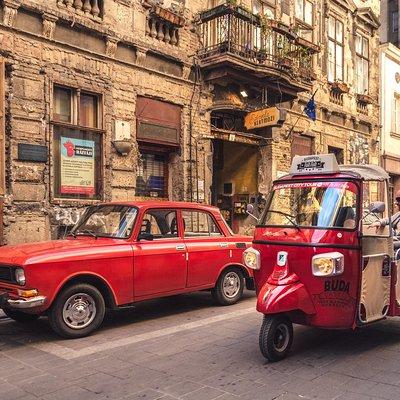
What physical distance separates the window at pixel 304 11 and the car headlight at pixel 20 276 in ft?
51.0

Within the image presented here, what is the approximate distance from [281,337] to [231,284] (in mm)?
3103

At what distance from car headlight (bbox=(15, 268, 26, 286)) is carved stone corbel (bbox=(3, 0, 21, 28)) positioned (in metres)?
6.30

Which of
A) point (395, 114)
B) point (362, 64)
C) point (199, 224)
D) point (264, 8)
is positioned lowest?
point (199, 224)

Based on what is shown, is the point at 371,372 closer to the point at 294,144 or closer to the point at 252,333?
the point at 252,333

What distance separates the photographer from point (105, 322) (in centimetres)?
727

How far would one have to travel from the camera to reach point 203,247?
8.07 meters

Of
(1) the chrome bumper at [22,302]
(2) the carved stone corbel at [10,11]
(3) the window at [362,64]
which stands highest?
(3) the window at [362,64]

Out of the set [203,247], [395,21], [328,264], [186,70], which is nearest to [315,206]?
[328,264]

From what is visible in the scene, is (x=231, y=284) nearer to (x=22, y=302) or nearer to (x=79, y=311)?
(x=79, y=311)

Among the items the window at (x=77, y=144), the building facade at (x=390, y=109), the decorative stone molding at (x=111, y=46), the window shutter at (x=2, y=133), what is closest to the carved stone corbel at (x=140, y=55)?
the decorative stone molding at (x=111, y=46)

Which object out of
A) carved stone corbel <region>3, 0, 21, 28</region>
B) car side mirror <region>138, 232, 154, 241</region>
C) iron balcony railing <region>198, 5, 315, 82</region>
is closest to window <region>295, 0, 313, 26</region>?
iron balcony railing <region>198, 5, 315, 82</region>

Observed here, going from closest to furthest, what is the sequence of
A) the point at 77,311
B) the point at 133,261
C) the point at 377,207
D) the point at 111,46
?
the point at 377,207, the point at 77,311, the point at 133,261, the point at 111,46

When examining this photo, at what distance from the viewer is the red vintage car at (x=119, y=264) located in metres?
6.15

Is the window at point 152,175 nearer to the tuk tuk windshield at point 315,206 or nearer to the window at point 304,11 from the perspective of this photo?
the tuk tuk windshield at point 315,206
